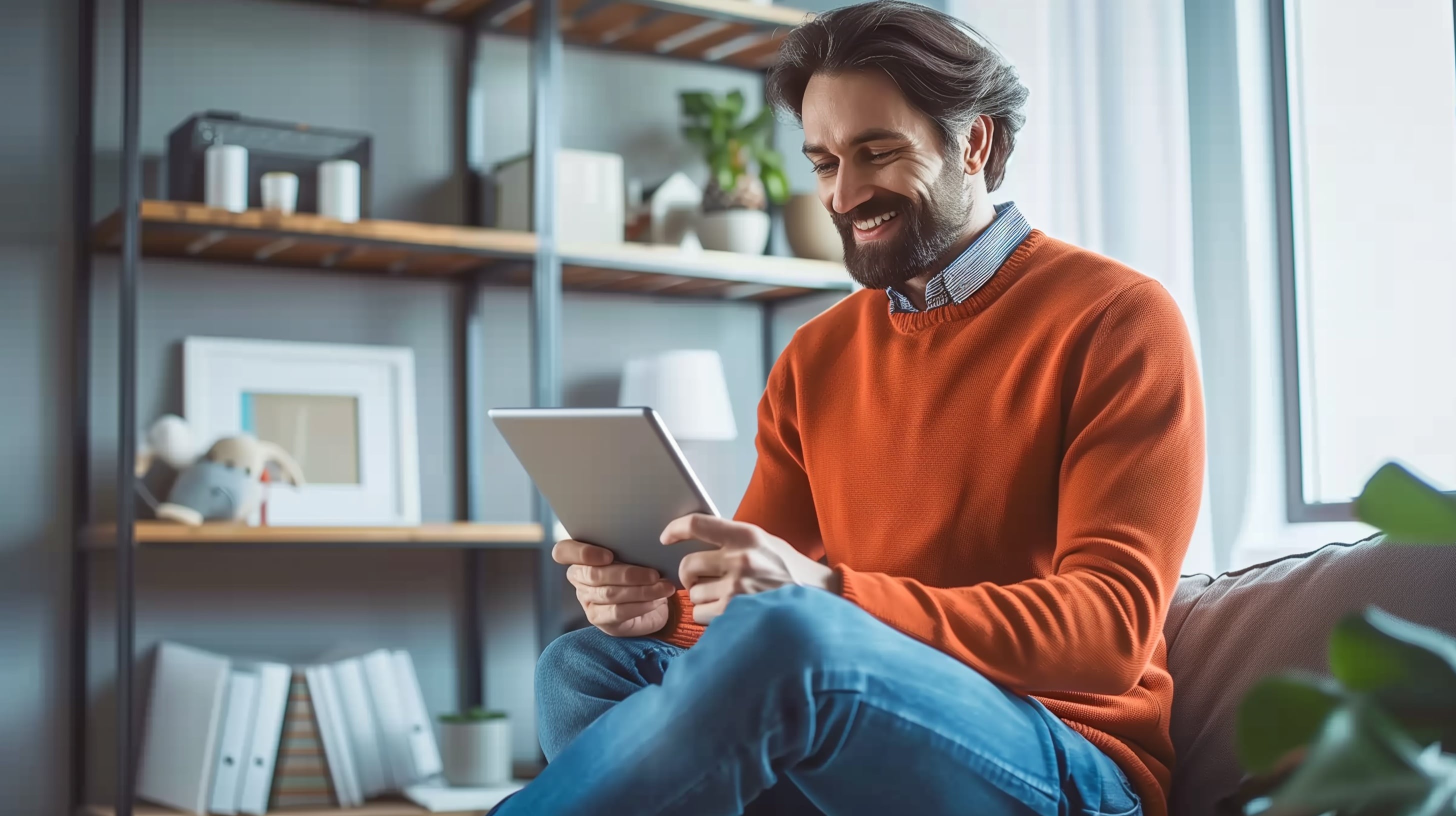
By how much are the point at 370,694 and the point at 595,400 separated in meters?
0.73

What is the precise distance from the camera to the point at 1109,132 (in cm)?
243

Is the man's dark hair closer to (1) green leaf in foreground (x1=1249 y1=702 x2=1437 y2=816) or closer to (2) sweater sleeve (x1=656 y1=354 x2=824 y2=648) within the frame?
(2) sweater sleeve (x1=656 y1=354 x2=824 y2=648)

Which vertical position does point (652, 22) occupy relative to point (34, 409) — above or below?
above

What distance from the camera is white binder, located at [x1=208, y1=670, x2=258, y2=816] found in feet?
7.18

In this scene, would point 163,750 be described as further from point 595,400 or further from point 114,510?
point 595,400

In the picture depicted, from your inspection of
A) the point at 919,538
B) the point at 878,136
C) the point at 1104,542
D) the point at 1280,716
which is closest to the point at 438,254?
the point at 878,136

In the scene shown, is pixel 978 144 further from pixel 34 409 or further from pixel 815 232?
pixel 34 409

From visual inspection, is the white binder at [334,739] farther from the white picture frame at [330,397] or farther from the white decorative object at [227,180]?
the white decorative object at [227,180]

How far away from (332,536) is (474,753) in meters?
0.45

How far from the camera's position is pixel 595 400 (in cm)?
277

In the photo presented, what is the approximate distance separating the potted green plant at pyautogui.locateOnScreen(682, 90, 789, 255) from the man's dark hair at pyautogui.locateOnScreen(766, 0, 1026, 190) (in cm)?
109

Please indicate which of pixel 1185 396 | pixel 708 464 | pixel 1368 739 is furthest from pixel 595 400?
pixel 1368 739

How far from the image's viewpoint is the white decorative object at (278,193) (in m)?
2.25

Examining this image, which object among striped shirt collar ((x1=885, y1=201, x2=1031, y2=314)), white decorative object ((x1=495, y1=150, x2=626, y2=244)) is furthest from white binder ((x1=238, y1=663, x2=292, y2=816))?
striped shirt collar ((x1=885, y1=201, x2=1031, y2=314))
